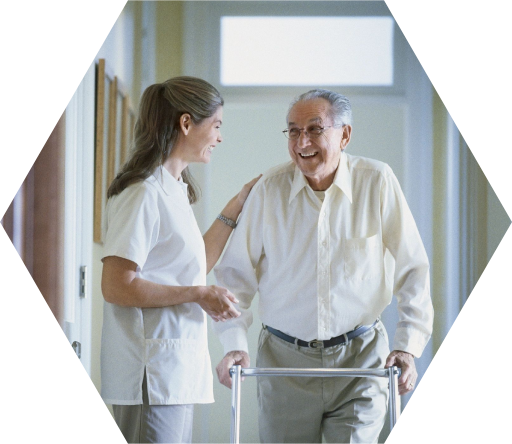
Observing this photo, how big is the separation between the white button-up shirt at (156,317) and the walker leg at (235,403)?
59 millimetres

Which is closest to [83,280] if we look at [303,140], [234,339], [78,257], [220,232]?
[78,257]

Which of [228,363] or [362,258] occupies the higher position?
[362,258]

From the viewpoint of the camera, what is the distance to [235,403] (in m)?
1.64

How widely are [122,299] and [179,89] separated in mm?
494

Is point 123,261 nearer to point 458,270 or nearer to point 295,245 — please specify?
point 295,245

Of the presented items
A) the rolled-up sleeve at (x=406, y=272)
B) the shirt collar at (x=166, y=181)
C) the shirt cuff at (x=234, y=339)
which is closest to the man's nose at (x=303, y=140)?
the rolled-up sleeve at (x=406, y=272)

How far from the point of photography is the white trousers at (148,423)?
4.97 ft

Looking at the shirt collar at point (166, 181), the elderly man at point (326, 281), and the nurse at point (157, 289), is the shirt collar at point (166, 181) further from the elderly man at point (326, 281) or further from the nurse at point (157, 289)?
the elderly man at point (326, 281)

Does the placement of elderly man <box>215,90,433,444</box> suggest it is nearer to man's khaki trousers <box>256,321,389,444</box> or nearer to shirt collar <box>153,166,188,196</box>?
man's khaki trousers <box>256,321,389,444</box>

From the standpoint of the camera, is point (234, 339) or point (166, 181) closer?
point (166, 181)

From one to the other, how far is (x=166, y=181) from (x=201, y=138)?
14cm

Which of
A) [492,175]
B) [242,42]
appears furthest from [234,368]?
[242,42]

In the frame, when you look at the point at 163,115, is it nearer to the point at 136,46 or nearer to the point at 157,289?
the point at 157,289

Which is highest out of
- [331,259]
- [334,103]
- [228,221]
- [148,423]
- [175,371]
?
[334,103]
